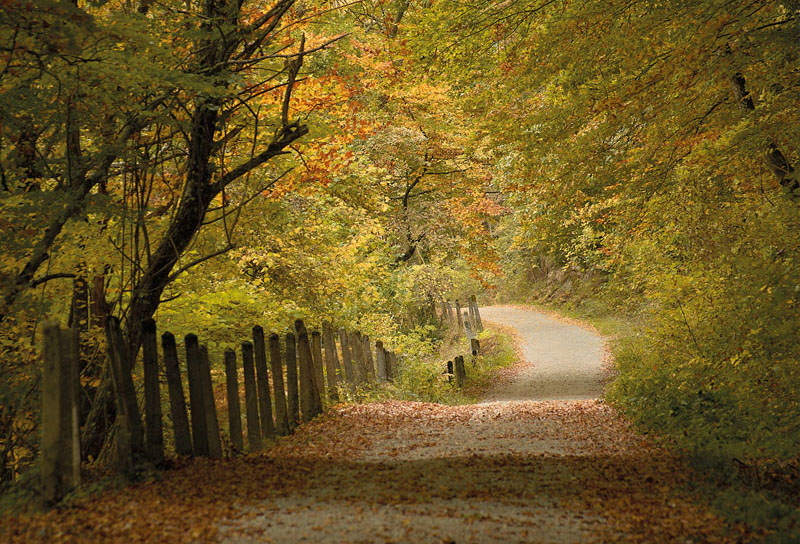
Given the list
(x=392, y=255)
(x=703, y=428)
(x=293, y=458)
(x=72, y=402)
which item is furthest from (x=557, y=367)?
(x=72, y=402)

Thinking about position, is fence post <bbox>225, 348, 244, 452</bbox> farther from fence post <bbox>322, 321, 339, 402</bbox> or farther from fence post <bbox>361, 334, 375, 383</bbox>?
fence post <bbox>361, 334, 375, 383</bbox>

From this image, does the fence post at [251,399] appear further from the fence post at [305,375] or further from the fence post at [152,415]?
the fence post at [305,375]

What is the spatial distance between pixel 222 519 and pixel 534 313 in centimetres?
3157

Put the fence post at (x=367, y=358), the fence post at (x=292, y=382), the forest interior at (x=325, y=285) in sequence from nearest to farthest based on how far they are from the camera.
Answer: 1. the forest interior at (x=325, y=285)
2. the fence post at (x=292, y=382)
3. the fence post at (x=367, y=358)

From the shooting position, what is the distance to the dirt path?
143 inches

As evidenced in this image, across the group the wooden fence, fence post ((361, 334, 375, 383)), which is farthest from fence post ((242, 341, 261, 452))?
fence post ((361, 334, 375, 383))

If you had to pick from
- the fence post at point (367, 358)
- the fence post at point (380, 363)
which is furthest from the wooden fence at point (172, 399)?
the fence post at point (380, 363)

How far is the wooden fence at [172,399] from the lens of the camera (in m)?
4.02

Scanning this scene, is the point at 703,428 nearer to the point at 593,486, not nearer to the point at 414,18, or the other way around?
the point at 593,486

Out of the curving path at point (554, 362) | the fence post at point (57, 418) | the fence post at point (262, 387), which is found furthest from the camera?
the curving path at point (554, 362)

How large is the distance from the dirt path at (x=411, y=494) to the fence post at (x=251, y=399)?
173mm

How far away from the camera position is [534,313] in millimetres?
34281

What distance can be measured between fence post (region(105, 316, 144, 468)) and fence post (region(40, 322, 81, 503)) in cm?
73

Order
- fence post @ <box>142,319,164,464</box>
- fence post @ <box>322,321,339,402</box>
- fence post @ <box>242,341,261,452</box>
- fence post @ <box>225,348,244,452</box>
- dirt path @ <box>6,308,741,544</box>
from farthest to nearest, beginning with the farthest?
fence post @ <box>322,321,339,402</box> < fence post @ <box>242,341,261,452</box> < fence post @ <box>225,348,244,452</box> < fence post @ <box>142,319,164,464</box> < dirt path @ <box>6,308,741,544</box>
